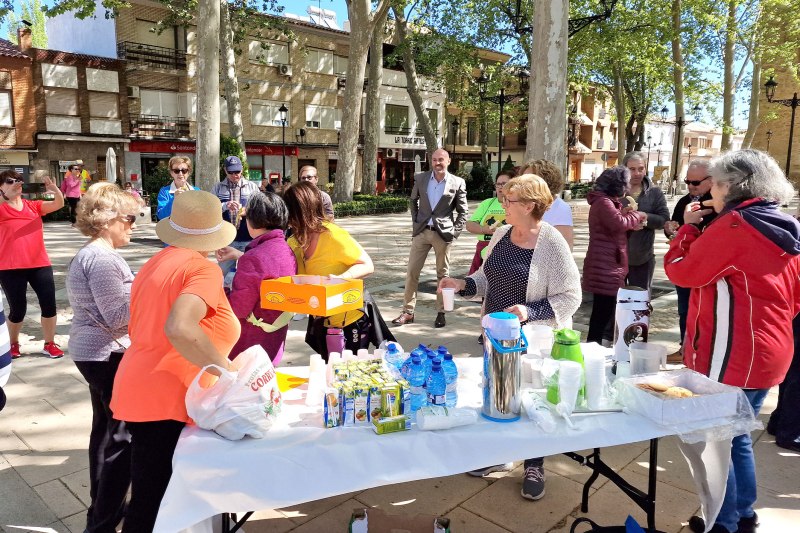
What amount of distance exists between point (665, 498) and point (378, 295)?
567cm

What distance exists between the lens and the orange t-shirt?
84.0 inches

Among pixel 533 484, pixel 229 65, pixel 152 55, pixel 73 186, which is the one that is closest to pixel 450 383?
pixel 533 484

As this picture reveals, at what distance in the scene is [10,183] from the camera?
197 inches

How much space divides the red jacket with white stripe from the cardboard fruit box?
0.25 meters

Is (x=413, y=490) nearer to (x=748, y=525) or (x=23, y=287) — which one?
(x=748, y=525)

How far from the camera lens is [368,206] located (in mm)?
22734

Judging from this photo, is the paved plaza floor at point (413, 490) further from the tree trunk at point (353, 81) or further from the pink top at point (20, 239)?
the tree trunk at point (353, 81)

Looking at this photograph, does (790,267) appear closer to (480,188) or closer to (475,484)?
(475,484)

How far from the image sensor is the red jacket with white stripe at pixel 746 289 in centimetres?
248

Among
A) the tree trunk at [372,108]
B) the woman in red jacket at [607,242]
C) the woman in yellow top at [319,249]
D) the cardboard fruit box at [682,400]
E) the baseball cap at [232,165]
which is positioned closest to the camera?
the cardboard fruit box at [682,400]

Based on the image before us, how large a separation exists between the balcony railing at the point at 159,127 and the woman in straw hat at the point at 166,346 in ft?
99.5

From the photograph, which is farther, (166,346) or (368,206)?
(368,206)

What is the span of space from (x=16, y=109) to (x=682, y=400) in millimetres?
31120

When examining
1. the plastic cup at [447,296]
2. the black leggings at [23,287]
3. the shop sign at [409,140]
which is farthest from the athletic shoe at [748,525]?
the shop sign at [409,140]
